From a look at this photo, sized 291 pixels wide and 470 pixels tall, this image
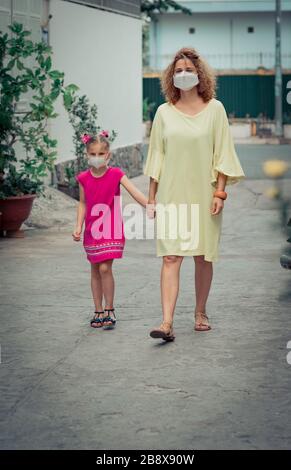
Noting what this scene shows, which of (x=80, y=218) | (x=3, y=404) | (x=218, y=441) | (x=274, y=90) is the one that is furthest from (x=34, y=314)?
(x=274, y=90)

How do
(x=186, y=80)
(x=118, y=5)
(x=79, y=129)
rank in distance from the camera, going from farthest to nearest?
(x=118, y=5) → (x=79, y=129) → (x=186, y=80)

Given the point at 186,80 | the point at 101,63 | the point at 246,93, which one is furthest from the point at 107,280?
the point at 246,93

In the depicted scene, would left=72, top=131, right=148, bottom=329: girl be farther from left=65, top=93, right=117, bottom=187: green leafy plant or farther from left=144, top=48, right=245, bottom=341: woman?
left=65, top=93, right=117, bottom=187: green leafy plant

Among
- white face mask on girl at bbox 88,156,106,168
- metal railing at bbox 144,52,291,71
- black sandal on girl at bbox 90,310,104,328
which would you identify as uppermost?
metal railing at bbox 144,52,291,71

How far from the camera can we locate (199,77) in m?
7.65

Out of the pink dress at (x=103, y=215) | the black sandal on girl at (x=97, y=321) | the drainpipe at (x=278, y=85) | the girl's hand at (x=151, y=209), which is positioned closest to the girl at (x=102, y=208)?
the pink dress at (x=103, y=215)

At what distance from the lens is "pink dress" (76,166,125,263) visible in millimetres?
7996

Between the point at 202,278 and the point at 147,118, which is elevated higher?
the point at 147,118

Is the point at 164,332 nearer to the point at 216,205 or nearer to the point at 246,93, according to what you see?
the point at 216,205

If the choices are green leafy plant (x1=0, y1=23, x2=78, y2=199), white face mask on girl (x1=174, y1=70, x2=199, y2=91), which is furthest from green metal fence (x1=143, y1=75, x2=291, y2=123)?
white face mask on girl (x1=174, y1=70, x2=199, y2=91)

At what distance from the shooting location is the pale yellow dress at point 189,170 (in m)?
7.55

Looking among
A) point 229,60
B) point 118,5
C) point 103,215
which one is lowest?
point 103,215

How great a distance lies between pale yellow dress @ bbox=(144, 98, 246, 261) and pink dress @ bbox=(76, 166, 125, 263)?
1.39ft

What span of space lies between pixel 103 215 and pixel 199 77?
1172 mm
